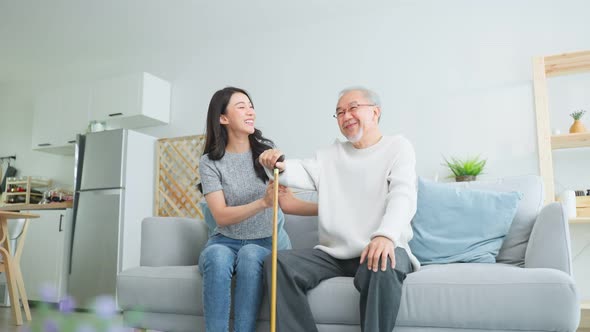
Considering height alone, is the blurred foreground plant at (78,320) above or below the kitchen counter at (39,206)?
below

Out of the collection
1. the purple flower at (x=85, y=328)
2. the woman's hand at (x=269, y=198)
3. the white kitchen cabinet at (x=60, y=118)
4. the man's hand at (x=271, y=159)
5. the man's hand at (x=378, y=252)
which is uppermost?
the white kitchen cabinet at (x=60, y=118)

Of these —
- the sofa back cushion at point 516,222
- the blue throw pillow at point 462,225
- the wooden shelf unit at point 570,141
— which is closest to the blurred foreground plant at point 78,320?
the blue throw pillow at point 462,225

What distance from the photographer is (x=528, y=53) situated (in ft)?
10.2

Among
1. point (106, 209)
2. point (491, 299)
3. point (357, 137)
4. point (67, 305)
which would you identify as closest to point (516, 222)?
point (491, 299)

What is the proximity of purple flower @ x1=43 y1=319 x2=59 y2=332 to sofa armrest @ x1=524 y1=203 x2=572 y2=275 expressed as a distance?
4.79 feet

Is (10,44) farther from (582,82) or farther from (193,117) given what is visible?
(582,82)

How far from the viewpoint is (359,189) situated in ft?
5.05

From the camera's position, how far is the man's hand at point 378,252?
1268 millimetres

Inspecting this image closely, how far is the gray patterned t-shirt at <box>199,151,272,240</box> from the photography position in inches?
65.2

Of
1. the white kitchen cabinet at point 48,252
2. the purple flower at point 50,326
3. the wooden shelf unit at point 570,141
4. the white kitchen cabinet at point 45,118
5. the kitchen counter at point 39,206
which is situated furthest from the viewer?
the white kitchen cabinet at point 45,118

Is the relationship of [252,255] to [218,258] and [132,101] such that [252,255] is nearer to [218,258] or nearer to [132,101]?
[218,258]

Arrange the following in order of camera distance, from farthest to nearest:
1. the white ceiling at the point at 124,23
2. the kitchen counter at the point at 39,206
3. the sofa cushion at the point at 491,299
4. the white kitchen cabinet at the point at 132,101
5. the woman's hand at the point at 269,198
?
the white kitchen cabinet at the point at 132,101 < the kitchen counter at the point at 39,206 < the white ceiling at the point at 124,23 < the woman's hand at the point at 269,198 < the sofa cushion at the point at 491,299

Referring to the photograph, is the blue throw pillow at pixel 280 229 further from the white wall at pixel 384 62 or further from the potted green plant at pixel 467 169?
the white wall at pixel 384 62

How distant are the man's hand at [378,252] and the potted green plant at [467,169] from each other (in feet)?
5.85
